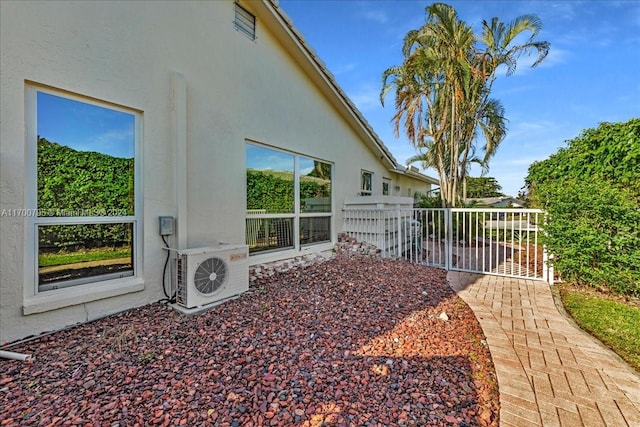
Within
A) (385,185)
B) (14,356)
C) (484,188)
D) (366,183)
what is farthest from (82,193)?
(484,188)

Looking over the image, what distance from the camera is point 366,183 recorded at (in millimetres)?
10539

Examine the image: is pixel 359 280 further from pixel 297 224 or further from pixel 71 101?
A: pixel 71 101

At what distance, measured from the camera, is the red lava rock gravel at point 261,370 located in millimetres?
2023

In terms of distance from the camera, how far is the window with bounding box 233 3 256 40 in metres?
5.52

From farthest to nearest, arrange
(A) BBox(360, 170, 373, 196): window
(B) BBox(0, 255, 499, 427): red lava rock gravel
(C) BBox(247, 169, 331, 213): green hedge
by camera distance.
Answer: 1. (A) BBox(360, 170, 373, 196): window
2. (C) BBox(247, 169, 331, 213): green hedge
3. (B) BBox(0, 255, 499, 427): red lava rock gravel

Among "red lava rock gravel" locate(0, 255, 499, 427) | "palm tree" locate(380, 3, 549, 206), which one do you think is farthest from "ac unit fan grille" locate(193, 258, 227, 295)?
"palm tree" locate(380, 3, 549, 206)

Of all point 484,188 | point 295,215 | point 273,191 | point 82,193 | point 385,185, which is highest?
point 484,188

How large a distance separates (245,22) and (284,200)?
3808 mm

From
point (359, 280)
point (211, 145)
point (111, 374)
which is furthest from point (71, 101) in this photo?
point (359, 280)

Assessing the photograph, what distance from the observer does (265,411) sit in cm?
205

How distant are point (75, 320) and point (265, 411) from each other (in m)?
2.90

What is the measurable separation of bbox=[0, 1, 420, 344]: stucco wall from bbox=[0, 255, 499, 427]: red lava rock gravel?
90cm

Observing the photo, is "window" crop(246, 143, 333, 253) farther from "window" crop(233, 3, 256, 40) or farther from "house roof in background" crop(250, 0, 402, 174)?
"window" crop(233, 3, 256, 40)

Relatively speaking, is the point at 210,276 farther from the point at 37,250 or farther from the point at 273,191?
the point at 273,191
